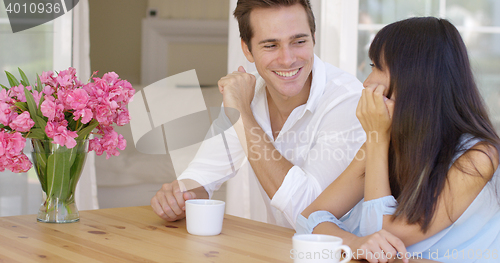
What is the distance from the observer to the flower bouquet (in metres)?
0.93

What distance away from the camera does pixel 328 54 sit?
87.0 inches

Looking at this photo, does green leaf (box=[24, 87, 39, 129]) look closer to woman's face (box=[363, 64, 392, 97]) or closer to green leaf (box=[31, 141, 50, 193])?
green leaf (box=[31, 141, 50, 193])

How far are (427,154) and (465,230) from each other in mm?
166

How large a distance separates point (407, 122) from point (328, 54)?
1338mm

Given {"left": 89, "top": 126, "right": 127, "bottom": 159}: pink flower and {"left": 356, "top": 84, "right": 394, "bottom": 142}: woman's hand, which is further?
{"left": 89, "top": 126, "right": 127, "bottom": 159}: pink flower

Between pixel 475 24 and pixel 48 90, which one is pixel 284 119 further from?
pixel 475 24

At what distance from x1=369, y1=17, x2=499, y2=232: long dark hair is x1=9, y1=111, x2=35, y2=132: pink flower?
728 millimetres

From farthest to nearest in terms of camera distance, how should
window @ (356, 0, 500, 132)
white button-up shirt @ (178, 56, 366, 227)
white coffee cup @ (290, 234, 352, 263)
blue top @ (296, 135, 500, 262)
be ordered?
window @ (356, 0, 500, 132) → white button-up shirt @ (178, 56, 366, 227) → blue top @ (296, 135, 500, 262) → white coffee cup @ (290, 234, 352, 263)

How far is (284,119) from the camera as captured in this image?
5.13ft

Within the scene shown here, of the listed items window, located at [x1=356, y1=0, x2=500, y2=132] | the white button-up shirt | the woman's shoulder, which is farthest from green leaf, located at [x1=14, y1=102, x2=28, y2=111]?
window, located at [x1=356, y1=0, x2=500, y2=132]

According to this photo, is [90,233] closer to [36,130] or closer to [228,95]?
[36,130]

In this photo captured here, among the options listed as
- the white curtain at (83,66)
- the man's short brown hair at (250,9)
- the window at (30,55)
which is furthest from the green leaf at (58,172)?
the window at (30,55)

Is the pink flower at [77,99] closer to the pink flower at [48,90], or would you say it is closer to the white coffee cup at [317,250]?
the pink flower at [48,90]

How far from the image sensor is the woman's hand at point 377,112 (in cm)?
94
